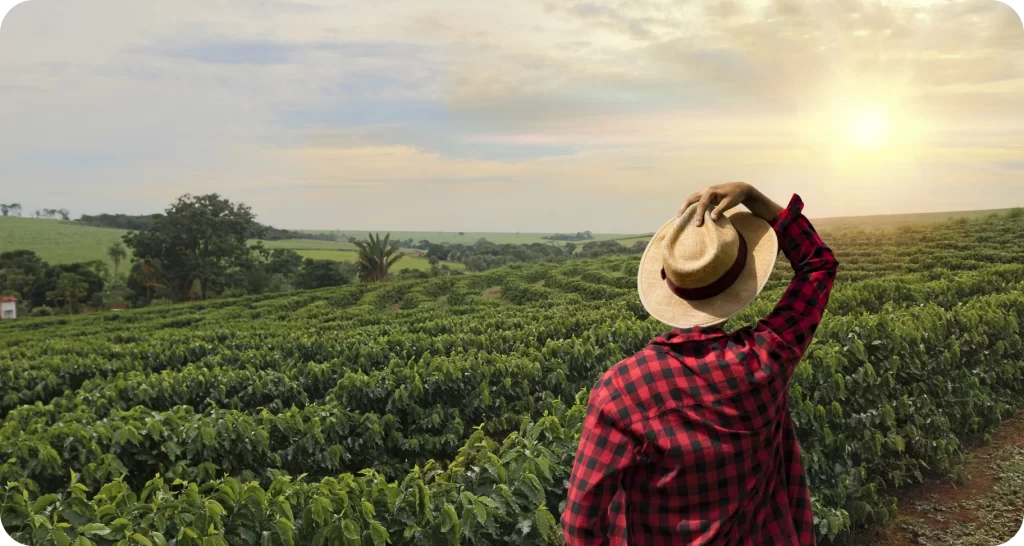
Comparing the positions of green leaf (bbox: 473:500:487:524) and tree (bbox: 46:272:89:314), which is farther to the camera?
tree (bbox: 46:272:89:314)

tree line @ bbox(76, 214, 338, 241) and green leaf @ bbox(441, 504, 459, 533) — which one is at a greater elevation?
tree line @ bbox(76, 214, 338, 241)

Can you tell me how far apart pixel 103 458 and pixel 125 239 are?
969 cm

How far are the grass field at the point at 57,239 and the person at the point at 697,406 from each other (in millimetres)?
13178

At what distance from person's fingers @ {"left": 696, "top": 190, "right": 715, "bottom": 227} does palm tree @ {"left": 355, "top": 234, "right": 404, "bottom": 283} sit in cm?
1167

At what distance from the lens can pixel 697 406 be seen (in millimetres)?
1363

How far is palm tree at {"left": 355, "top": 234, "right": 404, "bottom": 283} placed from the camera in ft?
42.9

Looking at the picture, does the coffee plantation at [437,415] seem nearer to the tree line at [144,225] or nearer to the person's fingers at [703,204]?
the person's fingers at [703,204]

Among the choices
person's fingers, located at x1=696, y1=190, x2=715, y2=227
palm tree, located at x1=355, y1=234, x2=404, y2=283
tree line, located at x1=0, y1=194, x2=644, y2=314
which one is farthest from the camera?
palm tree, located at x1=355, y1=234, x2=404, y2=283

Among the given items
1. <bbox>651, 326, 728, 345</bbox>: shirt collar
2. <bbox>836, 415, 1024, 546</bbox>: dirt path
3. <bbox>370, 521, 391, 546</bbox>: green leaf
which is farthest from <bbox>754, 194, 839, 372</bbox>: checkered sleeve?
<bbox>836, 415, 1024, 546</bbox>: dirt path

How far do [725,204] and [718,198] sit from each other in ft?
0.14

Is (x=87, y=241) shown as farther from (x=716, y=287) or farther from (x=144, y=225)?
(x=716, y=287)

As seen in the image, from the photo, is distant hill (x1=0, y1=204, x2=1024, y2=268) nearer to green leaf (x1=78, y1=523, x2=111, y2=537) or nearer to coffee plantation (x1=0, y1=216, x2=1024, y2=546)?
coffee plantation (x1=0, y1=216, x2=1024, y2=546)

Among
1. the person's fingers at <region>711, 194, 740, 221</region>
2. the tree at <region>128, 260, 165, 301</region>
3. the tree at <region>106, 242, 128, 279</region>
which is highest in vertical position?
the person's fingers at <region>711, 194, 740, 221</region>

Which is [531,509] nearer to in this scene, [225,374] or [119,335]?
[225,374]
